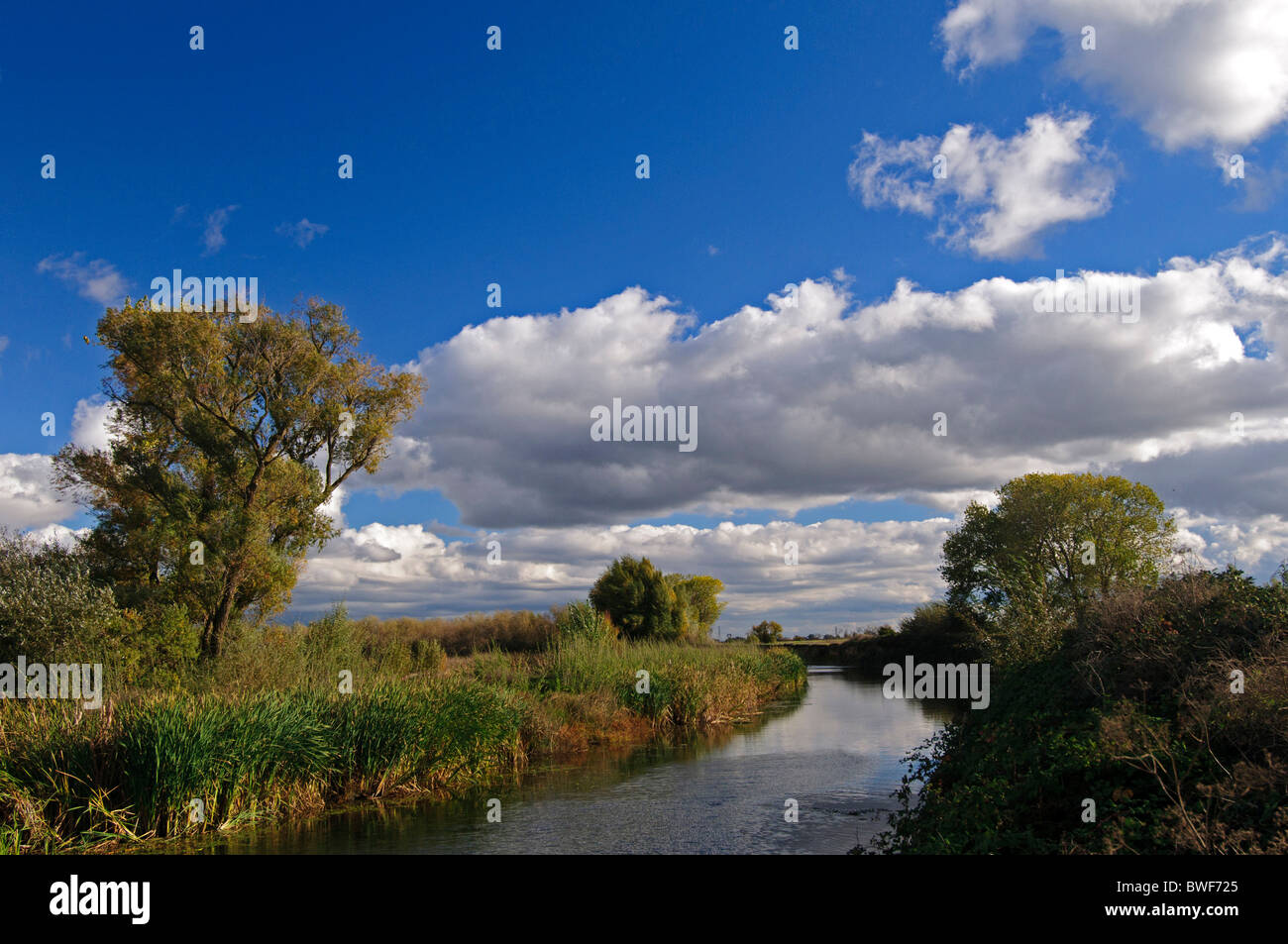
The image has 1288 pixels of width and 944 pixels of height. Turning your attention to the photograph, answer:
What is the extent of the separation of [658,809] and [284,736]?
6256 mm

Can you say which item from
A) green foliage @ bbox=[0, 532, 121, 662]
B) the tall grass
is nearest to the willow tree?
green foliage @ bbox=[0, 532, 121, 662]

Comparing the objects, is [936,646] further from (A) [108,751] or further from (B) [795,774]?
(A) [108,751]

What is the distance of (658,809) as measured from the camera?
13859 mm

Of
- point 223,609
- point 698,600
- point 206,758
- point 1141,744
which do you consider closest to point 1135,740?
point 1141,744

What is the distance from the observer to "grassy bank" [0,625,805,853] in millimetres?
11141

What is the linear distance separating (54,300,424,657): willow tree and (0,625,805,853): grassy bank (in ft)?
15.7

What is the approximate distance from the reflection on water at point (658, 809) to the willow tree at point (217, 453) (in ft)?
49.7

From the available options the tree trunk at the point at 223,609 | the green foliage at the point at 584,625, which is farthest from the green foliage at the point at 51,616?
the green foliage at the point at 584,625

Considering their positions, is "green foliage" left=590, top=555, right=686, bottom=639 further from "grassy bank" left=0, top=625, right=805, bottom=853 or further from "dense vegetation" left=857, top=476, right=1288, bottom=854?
"dense vegetation" left=857, top=476, right=1288, bottom=854

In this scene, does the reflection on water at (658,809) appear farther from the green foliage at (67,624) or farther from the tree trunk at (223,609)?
the tree trunk at (223,609)
